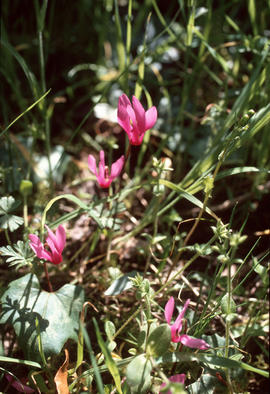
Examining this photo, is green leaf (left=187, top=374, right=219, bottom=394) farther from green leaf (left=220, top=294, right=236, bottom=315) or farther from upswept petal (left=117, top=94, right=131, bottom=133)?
upswept petal (left=117, top=94, right=131, bottom=133)

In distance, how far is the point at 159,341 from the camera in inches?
38.7

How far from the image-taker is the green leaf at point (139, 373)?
0.95m

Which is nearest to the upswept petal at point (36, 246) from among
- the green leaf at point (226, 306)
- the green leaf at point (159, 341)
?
the green leaf at point (159, 341)

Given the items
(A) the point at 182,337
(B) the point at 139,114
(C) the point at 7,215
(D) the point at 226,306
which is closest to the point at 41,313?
(C) the point at 7,215

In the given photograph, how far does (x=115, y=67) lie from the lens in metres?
2.25

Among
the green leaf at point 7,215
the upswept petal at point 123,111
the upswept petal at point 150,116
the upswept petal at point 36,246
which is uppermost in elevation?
the upswept petal at point 123,111

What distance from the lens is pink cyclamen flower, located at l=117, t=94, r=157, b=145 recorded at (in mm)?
1126

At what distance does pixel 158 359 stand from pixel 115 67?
66.5 inches

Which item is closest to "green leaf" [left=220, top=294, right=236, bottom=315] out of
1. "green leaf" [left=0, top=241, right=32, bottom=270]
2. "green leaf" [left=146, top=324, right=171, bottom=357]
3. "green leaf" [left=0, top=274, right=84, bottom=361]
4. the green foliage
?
the green foliage

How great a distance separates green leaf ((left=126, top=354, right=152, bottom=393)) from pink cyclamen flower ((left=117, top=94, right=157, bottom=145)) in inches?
23.4

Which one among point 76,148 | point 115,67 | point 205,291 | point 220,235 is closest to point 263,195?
point 205,291

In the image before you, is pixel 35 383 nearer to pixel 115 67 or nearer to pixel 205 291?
pixel 205 291

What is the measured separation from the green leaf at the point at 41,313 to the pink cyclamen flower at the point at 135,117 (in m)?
0.52

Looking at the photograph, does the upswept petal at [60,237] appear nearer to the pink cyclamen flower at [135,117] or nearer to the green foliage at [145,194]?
the green foliage at [145,194]
